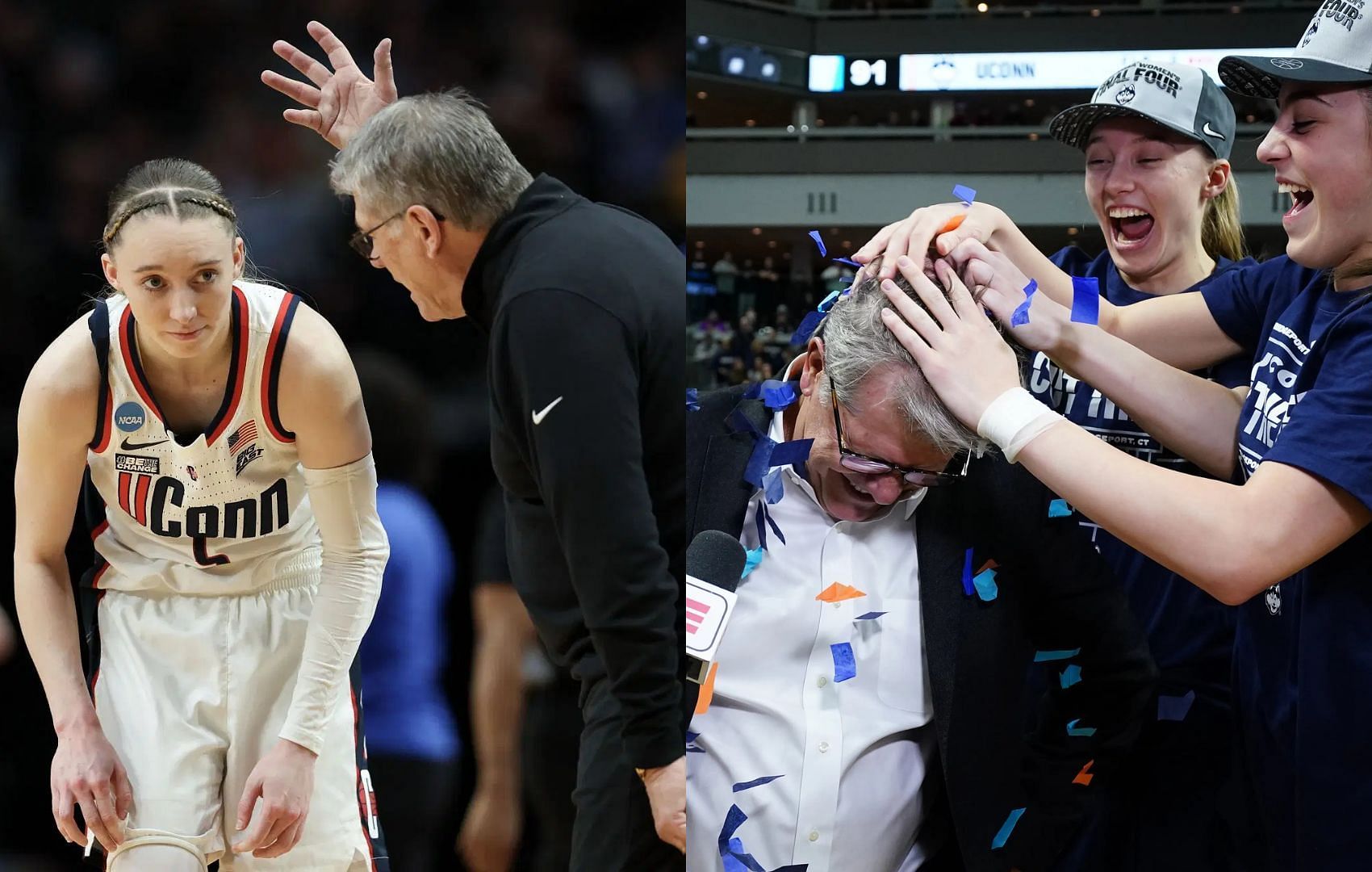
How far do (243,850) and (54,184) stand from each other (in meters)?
0.99

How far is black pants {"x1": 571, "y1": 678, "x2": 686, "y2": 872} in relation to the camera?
183 centimetres

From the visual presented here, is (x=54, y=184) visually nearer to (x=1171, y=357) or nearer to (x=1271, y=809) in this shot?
(x=1171, y=357)

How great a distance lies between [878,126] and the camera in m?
14.9

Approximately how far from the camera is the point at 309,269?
1762 millimetres

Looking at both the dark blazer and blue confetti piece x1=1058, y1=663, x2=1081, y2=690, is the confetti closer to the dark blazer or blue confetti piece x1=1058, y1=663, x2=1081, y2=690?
the dark blazer

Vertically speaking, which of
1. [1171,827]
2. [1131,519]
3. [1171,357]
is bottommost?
[1171,827]

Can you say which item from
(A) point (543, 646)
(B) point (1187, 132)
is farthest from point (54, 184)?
(B) point (1187, 132)

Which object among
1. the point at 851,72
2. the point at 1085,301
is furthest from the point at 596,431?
the point at 851,72

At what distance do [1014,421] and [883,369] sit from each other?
21cm

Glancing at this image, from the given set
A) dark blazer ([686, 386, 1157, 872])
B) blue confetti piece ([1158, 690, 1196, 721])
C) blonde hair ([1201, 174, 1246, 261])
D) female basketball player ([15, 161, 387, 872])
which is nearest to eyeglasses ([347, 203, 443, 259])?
female basketball player ([15, 161, 387, 872])

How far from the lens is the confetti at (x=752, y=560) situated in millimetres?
1871

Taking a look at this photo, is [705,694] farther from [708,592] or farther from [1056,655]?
[1056,655]

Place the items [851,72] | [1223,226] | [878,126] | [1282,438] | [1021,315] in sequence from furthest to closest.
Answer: [878,126] → [851,72] → [1223,226] → [1021,315] → [1282,438]

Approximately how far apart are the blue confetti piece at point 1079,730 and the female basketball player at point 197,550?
1122 millimetres
